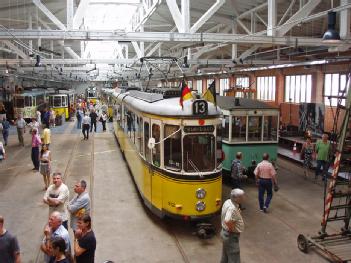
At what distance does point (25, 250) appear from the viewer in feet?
26.3

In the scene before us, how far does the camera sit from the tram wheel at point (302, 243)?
7871 mm

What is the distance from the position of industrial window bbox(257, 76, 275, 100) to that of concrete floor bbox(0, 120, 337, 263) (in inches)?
397

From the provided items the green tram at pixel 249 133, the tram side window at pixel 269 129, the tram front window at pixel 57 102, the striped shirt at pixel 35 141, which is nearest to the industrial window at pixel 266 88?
the tram side window at pixel 269 129

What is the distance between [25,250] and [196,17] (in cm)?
1723

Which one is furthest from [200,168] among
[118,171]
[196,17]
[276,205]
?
[196,17]

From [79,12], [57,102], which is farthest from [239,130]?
[57,102]

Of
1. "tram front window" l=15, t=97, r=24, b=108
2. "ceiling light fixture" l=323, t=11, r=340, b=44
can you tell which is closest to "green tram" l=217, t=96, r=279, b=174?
"ceiling light fixture" l=323, t=11, r=340, b=44

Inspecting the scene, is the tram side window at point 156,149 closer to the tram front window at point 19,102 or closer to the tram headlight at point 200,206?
the tram headlight at point 200,206

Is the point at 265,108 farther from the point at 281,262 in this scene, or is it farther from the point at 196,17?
the point at 196,17

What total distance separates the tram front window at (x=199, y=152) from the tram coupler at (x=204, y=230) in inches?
45.9

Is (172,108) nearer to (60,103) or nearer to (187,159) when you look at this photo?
(187,159)

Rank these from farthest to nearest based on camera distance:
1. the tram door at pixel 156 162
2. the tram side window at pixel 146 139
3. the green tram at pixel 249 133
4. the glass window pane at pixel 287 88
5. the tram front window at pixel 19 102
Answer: the tram front window at pixel 19 102 < the glass window pane at pixel 287 88 < the green tram at pixel 249 133 < the tram side window at pixel 146 139 < the tram door at pixel 156 162

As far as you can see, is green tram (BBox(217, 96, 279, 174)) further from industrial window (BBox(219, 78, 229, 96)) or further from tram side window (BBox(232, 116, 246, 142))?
industrial window (BBox(219, 78, 229, 96))

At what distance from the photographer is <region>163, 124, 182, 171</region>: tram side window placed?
8.45m
